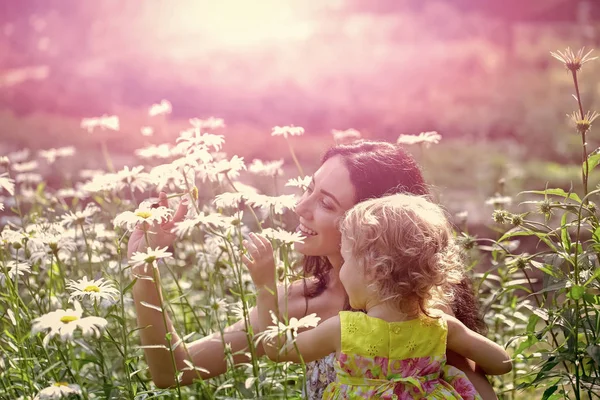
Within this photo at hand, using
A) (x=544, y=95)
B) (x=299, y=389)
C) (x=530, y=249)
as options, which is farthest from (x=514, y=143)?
(x=299, y=389)

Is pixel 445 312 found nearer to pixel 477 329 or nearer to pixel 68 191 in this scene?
pixel 477 329

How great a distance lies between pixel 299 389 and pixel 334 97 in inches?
259

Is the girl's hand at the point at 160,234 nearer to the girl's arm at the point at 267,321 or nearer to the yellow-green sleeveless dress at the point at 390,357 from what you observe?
the girl's arm at the point at 267,321

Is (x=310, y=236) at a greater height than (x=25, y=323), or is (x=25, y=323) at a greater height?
(x=310, y=236)

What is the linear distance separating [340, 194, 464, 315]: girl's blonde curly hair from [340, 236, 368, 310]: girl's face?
0.5 inches

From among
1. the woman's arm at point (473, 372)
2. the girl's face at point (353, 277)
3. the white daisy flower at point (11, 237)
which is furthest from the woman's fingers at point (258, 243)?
the white daisy flower at point (11, 237)

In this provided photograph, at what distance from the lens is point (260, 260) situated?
1.92 meters

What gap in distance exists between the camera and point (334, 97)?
8.73m

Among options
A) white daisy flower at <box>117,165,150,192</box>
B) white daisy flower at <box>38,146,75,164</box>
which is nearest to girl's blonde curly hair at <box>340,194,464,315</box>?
white daisy flower at <box>117,165,150,192</box>

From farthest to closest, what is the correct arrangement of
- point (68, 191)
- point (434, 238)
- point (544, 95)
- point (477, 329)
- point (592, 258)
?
point (544, 95) < point (68, 191) < point (477, 329) < point (592, 258) < point (434, 238)

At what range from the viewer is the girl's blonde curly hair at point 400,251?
1808 mm

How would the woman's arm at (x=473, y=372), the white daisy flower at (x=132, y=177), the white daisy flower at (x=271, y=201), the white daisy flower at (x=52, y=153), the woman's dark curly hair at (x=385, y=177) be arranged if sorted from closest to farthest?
the white daisy flower at (x=271, y=201) → the woman's arm at (x=473, y=372) → the woman's dark curly hair at (x=385, y=177) → the white daisy flower at (x=132, y=177) → the white daisy flower at (x=52, y=153)

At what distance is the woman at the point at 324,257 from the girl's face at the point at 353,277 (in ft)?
0.86

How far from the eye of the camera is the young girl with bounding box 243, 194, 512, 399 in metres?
1.82
